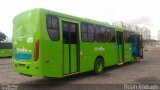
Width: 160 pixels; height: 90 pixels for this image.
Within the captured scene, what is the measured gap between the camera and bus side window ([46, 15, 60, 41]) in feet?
29.6

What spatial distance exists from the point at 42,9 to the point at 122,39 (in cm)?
905

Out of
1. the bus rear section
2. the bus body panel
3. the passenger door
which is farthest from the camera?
the bus body panel

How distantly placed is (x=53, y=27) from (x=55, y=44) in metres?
0.72

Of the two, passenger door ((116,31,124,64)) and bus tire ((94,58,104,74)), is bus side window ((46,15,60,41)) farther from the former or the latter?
passenger door ((116,31,124,64))

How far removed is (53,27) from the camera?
922 centimetres

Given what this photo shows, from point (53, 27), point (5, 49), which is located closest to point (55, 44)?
point (53, 27)

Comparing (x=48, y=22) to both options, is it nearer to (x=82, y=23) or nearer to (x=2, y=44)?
(x=82, y=23)

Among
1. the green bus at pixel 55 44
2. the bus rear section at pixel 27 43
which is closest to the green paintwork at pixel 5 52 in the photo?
the green bus at pixel 55 44

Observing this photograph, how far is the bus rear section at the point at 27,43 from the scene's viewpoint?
868cm

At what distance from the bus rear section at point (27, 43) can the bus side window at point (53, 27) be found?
0.54 m

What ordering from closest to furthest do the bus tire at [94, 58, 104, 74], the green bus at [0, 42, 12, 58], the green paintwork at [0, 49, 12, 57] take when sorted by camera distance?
the bus tire at [94, 58, 104, 74]
the green bus at [0, 42, 12, 58]
the green paintwork at [0, 49, 12, 57]

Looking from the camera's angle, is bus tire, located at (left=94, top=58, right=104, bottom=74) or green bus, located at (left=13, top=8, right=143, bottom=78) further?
bus tire, located at (left=94, top=58, right=104, bottom=74)

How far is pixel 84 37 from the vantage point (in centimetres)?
1133

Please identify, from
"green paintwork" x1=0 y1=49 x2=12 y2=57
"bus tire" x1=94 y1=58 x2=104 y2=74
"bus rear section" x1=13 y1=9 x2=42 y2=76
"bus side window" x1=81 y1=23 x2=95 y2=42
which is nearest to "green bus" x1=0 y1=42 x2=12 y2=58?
"green paintwork" x1=0 y1=49 x2=12 y2=57
